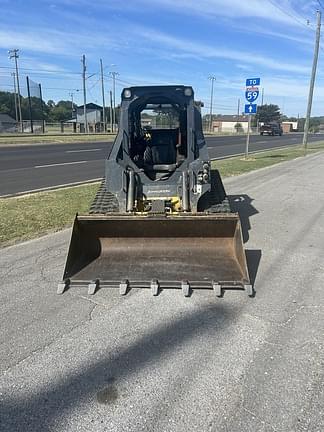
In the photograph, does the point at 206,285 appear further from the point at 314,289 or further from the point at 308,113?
the point at 308,113

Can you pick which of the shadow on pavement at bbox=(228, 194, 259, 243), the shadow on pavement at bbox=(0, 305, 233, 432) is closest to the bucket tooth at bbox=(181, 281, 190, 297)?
the shadow on pavement at bbox=(0, 305, 233, 432)

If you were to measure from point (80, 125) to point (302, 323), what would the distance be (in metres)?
72.1

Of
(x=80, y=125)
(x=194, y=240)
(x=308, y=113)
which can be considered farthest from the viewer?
(x=80, y=125)

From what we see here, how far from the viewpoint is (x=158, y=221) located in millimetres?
4777

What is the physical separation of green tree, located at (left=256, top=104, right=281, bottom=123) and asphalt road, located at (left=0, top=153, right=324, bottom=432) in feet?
383

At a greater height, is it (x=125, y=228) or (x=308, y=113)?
(x=308, y=113)

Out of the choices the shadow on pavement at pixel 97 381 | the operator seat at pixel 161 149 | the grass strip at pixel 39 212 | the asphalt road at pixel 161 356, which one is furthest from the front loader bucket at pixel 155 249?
the operator seat at pixel 161 149

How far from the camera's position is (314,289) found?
439 cm

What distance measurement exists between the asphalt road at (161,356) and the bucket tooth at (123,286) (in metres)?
0.07

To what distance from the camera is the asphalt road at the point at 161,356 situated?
Result: 2.46 metres

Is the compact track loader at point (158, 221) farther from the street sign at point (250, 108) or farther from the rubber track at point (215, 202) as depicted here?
the street sign at point (250, 108)

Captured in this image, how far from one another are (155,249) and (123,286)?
871 mm

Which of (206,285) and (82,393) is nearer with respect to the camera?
(82,393)

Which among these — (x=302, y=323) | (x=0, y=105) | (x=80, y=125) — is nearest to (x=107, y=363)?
(x=302, y=323)
